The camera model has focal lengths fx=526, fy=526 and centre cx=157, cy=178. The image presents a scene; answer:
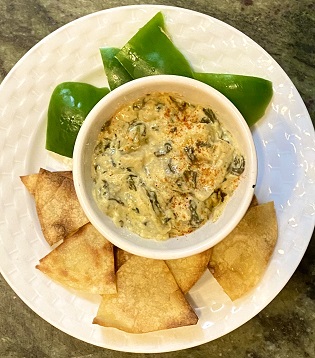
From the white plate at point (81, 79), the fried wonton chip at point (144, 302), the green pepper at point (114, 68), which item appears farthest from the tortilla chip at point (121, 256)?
the green pepper at point (114, 68)

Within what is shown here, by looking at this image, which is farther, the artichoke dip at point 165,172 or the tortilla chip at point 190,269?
the tortilla chip at point 190,269

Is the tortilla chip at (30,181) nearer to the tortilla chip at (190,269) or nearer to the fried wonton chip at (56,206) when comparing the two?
the fried wonton chip at (56,206)

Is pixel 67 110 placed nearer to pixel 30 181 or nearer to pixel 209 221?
pixel 30 181

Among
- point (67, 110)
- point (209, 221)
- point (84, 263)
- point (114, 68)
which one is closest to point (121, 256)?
point (84, 263)

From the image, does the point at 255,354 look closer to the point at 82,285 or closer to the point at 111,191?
the point at 82,285

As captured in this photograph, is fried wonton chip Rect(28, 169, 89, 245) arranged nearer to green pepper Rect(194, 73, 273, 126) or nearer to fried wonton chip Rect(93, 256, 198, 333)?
fried wonton chip Rect(93, 256, 198, 333)

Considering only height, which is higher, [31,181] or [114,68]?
[114,68]

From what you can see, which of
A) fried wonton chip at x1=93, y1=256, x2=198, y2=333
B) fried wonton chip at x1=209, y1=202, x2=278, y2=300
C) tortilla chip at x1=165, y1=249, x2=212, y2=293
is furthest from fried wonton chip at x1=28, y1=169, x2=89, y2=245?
fried wonton chip at x1=209, y1=202, x2=278, y2=300

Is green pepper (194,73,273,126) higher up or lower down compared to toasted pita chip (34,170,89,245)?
higher up
